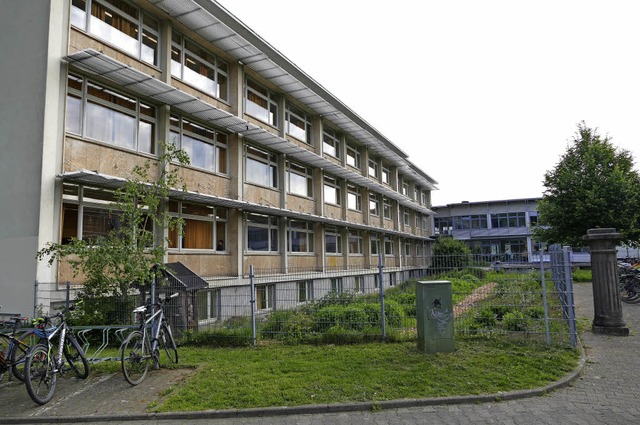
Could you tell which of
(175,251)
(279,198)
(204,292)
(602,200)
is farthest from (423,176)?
(204,292)

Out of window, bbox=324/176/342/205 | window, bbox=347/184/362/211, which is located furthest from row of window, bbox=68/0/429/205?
window, bbox=347/184/362/211

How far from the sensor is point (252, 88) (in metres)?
20.4

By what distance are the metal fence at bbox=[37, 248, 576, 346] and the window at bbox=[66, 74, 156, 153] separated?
17.5ft

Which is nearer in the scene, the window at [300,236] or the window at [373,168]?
the window at [300,236]

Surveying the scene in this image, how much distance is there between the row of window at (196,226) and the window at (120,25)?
4.64 meters

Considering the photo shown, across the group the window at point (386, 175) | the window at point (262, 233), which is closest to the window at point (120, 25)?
the window at point (262, 233)

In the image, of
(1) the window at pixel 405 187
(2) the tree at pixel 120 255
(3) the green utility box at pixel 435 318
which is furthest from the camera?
(1) the window at pixel 405 187

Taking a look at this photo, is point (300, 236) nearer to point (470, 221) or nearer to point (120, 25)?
point (120, 25)

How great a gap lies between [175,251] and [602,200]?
23082 mm

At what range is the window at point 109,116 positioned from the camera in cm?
1255

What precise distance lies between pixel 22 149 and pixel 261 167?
394 inches

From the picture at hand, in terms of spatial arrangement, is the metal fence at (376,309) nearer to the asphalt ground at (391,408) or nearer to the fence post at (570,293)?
the fence post at (570,293)

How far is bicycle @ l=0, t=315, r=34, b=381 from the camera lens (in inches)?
269

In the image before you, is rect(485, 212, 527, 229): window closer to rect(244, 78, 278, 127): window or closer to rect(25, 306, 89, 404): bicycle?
rect(244, 78, 278, 127): window
